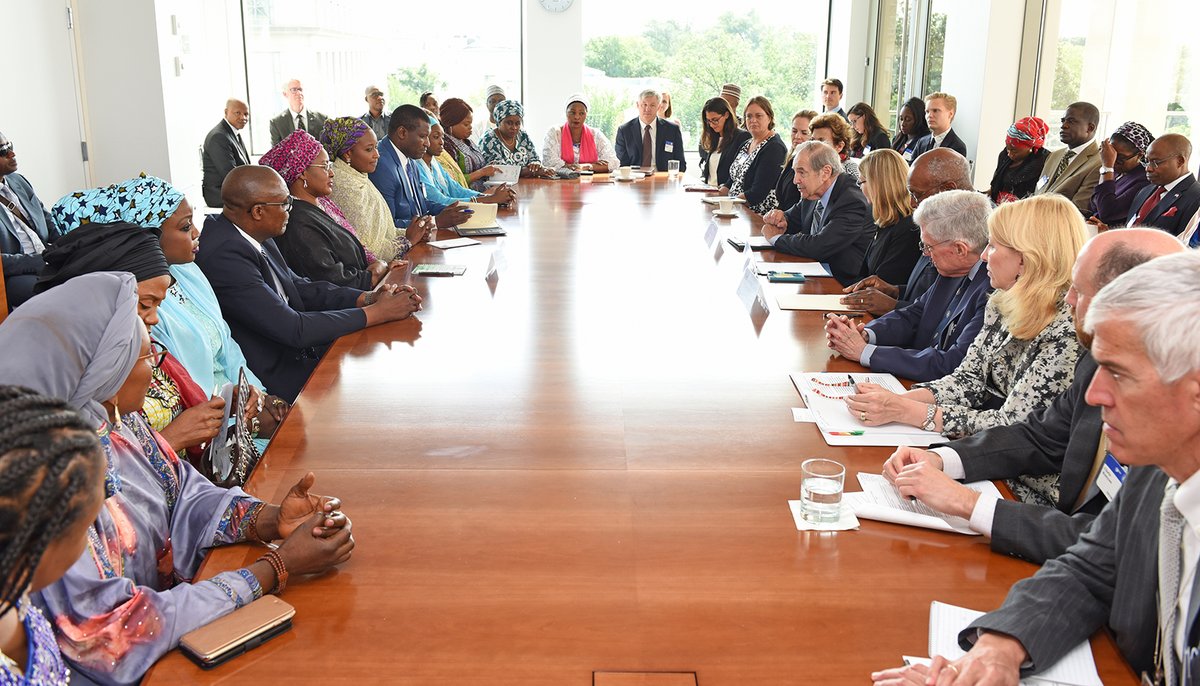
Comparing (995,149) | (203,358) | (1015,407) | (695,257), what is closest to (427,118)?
(695,257)

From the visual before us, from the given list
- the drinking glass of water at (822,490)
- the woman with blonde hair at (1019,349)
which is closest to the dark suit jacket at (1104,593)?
the drinking glass of water at (822,490)

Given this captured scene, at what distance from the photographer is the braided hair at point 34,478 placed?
0.91 meters

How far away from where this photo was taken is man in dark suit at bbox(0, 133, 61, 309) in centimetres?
400

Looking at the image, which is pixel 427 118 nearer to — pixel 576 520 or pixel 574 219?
pixel 574 219

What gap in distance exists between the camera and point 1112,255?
1807mm

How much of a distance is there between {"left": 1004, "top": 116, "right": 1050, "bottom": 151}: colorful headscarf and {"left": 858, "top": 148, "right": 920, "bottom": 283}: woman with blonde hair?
395 centimetres

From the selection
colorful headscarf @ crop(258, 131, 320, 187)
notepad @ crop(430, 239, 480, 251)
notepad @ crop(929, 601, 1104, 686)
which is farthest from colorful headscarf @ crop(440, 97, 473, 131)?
notepad @ crop(929, 601, 1104, 686)

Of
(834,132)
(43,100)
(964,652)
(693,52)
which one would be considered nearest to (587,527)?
(964,652)

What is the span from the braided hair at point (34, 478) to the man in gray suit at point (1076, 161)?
704 cm

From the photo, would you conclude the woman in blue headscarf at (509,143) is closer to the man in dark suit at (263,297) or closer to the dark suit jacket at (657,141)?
the dark suit jacket at (657,141)

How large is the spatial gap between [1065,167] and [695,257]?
161 inches

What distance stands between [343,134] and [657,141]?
506 cm

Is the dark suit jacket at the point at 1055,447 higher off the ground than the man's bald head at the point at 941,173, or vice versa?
the man's bald head at the point at 941,173

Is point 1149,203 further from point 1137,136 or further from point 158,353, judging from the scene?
point 158,353
